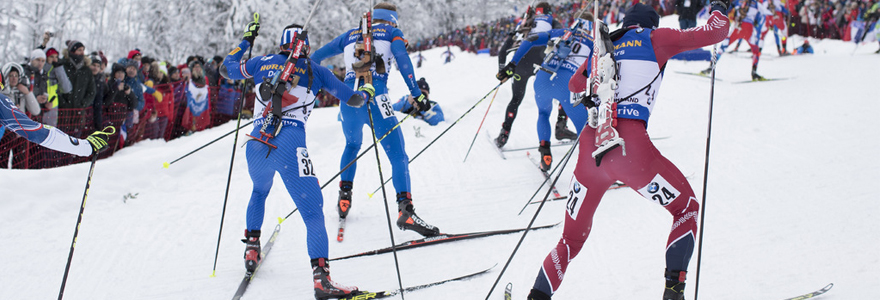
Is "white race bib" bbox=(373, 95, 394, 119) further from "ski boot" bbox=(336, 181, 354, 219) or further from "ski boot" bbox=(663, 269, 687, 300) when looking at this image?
"ski boot" bbox=(663, 269, 687, 300)

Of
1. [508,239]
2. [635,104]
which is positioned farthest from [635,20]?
[508,239]

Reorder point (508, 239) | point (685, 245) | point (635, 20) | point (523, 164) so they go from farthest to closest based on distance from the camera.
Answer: point (523, 164) < point (508, 239) < point (635, 20) < point (685, 245)

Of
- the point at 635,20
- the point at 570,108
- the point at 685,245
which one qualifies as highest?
the point at 635,20

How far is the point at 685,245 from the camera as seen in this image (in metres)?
2.75

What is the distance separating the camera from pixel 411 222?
461 centimetres

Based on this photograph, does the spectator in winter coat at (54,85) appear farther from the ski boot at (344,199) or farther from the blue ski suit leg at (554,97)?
the blue ski suit leg at (554,97)

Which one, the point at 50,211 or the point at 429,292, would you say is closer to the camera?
the point at 429,292

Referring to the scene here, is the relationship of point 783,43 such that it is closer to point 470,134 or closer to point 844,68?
point 844,68

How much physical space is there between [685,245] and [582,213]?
53 cm

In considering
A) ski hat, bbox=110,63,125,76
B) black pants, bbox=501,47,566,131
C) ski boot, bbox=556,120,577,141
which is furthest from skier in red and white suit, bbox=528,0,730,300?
ski hat, bbox=110,63,125,76

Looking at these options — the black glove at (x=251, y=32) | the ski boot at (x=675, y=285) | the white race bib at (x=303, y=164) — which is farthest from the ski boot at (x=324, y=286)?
the ski boot at (x=675, y=285)

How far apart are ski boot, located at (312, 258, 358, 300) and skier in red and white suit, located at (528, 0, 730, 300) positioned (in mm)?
1234

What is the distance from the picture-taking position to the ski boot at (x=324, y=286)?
345 cm

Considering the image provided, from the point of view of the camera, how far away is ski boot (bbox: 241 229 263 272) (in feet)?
12.8
